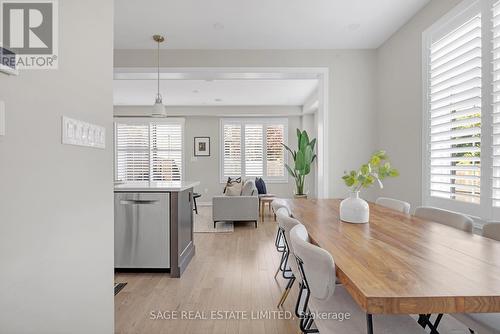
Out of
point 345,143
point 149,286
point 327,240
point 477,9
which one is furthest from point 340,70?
point 149,286

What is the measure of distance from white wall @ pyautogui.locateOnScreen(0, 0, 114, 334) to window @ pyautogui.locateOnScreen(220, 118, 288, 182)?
6.23m

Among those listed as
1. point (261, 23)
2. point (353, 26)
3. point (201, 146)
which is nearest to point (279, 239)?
point (261, 23)

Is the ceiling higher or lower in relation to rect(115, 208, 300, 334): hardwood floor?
higher

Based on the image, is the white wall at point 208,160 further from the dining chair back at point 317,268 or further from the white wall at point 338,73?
the dining chair back at point 317,268

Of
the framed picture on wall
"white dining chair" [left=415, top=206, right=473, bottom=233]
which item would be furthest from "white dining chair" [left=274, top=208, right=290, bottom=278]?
the framed picture on wall

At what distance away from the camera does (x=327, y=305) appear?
130cm

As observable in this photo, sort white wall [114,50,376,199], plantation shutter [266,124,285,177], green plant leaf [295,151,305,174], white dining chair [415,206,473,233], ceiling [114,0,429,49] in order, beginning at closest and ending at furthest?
white dining chair [415,206,473,233] < ceiling [114,0,429,49] < white wall [114,50,376,199] < green plant leaf [295,151,305,174] < plantation shutter [266,124,285,177]

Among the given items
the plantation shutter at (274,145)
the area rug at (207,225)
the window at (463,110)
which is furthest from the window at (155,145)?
the window at (463,110)

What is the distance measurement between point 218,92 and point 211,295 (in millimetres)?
4612

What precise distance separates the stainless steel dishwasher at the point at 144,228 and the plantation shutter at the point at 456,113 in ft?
8.39

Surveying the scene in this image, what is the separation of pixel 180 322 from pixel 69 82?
65.7 inches

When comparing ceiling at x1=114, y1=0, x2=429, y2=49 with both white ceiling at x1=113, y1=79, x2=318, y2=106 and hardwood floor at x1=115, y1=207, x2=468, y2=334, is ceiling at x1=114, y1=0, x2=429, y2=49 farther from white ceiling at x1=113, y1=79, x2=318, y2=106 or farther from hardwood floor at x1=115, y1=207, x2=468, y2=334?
hardwood floor at x1=115, y1=207, x2=468, y2=334

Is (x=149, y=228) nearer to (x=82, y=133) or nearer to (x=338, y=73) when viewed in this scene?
(x=82, y=133)

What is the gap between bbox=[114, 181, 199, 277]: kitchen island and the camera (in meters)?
2.75
